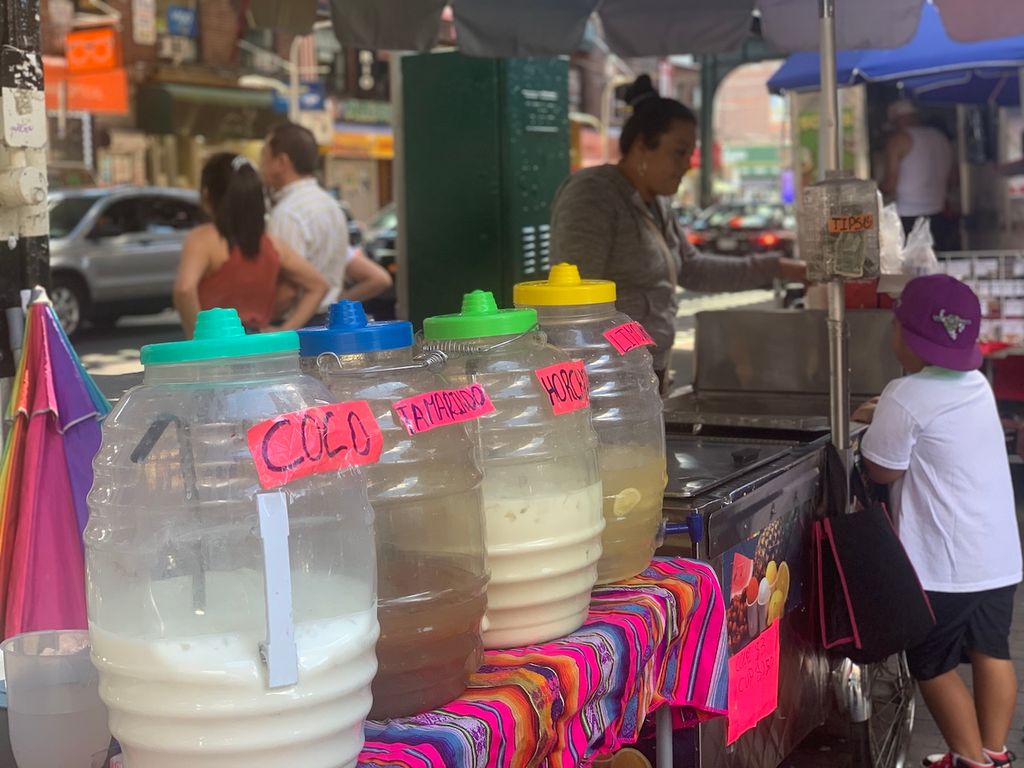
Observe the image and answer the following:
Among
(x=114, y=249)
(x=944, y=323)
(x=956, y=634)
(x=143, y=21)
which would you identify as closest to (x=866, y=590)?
(x=956, y=634)

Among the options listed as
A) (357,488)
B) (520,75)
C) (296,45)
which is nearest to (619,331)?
(357,488)

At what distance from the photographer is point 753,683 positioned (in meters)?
2.96

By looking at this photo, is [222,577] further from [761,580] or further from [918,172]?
[918,172]

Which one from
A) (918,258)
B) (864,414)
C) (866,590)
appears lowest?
(866,590)

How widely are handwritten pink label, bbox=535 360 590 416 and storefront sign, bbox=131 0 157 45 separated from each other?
23.8 metres

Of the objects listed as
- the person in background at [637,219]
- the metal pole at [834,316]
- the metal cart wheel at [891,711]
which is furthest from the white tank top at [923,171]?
the metal pole at [834,316]

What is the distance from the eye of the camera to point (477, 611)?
1762 mm

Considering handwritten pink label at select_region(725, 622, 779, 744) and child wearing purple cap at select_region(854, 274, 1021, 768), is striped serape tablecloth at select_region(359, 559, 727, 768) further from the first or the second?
child wearing purple cap at select_region(854, 274, 1021, 768)

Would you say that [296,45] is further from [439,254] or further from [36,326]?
[36,326]

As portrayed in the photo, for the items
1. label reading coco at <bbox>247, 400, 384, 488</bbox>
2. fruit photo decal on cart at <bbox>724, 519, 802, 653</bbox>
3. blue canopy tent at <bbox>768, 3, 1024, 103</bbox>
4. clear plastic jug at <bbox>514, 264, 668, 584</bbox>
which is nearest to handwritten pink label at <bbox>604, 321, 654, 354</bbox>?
clear plastic jug at <bbox>514, 264, 668, 584</bbox>

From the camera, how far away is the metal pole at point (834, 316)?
3516 mm

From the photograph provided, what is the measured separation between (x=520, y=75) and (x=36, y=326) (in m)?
4.40

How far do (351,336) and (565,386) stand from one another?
1.30ft

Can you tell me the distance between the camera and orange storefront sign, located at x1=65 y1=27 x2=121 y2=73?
70.4 feet
